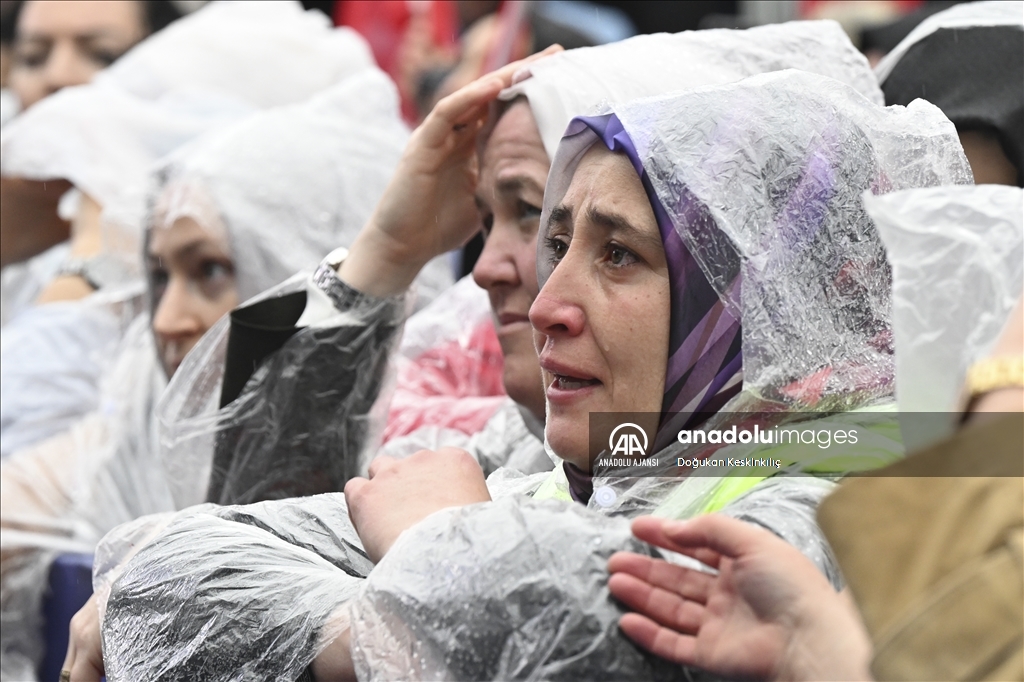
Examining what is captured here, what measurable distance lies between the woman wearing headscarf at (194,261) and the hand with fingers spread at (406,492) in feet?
4.41

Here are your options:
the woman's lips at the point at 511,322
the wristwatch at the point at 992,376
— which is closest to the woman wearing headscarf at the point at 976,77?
the woman's lips at the point at 511,322

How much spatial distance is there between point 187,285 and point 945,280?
2.28m

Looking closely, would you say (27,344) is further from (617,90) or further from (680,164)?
(680,164)

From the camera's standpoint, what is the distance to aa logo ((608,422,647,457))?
66.4 inches

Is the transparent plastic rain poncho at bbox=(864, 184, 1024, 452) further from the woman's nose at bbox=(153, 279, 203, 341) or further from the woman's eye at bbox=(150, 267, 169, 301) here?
the woman's eye at bbox=(150, 267, 169, 301)

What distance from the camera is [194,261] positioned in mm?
3234

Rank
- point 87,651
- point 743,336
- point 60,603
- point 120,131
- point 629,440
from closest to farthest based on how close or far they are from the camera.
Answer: point 743,336, point 629,440, point 87,651, point 60,603, point 120,131

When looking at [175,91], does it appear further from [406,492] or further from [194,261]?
[406,492]

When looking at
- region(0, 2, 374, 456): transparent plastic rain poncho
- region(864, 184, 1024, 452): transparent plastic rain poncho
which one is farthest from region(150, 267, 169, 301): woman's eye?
region(864, 184, 1024, 452): transparent plastic rain poncho

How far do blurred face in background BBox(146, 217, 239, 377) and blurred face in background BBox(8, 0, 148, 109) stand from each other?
2.10 m

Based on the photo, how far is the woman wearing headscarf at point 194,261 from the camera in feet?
10.1

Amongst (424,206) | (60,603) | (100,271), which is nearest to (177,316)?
(60,603)

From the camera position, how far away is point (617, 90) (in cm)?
228

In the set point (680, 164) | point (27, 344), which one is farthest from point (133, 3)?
point (680, 164)
